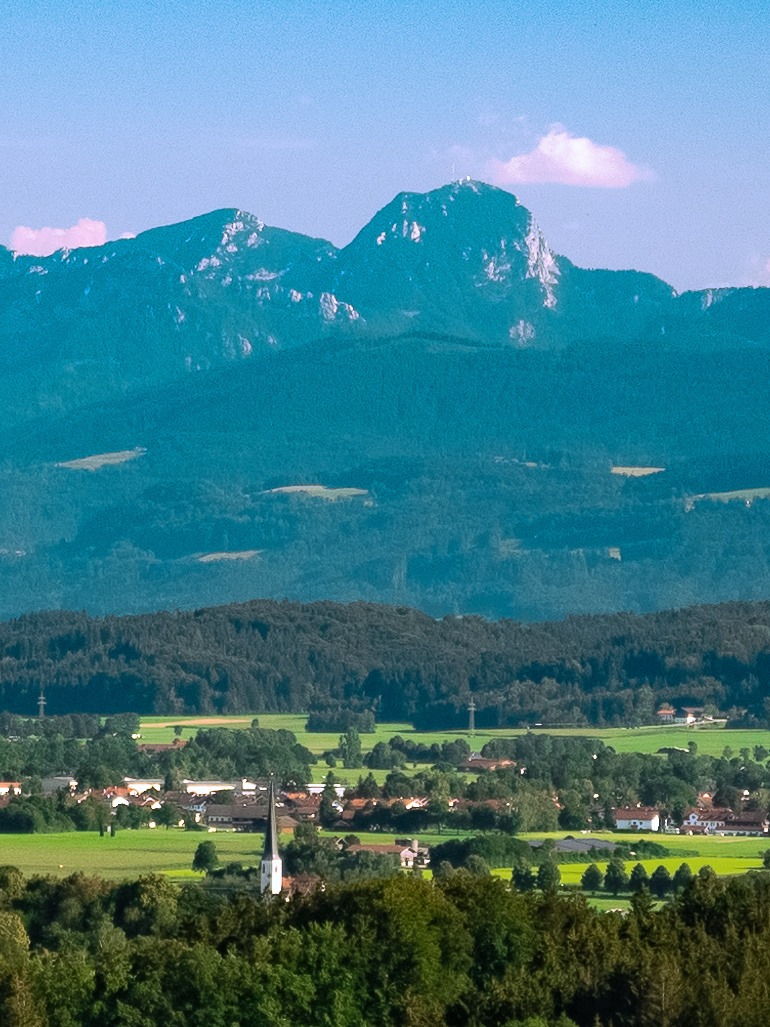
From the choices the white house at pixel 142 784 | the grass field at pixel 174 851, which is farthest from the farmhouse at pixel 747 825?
the white house at pixel 142 784

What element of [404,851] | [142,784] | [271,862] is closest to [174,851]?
[404,851]

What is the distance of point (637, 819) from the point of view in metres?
89.5

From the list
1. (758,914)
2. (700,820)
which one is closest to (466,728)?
(700,820)

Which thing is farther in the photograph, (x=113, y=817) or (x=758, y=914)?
(x=113, y=817)

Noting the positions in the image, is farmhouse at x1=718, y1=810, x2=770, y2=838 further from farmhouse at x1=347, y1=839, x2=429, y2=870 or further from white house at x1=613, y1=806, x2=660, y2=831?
farmhouse at x1=347, y1=839, x2=429, y2=870

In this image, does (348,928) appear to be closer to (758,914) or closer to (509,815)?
(758,914)

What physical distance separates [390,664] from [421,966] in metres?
A: 118

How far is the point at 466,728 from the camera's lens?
139125mm

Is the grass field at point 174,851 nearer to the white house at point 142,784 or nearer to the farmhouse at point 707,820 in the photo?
the farmhouse at point 707,820

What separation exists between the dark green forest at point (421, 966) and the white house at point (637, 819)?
39131 mm

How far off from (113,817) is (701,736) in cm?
4253

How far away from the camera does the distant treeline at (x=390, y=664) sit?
14638cm

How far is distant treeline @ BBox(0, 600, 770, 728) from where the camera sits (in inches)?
5763

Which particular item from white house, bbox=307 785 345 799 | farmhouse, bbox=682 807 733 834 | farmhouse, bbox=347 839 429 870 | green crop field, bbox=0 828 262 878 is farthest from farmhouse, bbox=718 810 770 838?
green crop field, bbox=0 828 262 878
